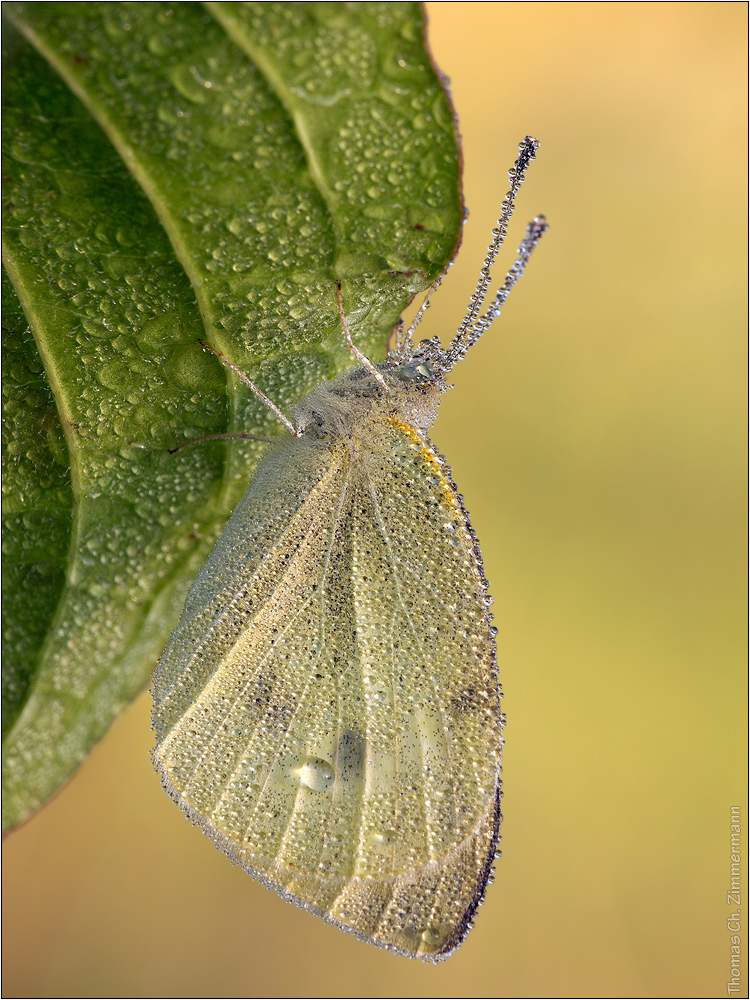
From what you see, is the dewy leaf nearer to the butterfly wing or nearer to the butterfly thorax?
the butterfly thorax

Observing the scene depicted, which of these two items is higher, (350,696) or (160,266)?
(160,266)

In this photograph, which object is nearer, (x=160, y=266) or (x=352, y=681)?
(x=160, y=266)

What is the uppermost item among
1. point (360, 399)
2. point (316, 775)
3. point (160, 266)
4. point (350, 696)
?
point (360, 399)

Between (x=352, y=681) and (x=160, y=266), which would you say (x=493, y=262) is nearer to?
(x=160, y=266)

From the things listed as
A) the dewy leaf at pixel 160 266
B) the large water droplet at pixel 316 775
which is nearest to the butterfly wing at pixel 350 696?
the large water droplet at pixel 316 775

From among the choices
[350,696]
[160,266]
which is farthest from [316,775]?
[160,266]

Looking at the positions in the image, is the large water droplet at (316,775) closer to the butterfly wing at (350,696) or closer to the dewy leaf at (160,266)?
the butterfly wing at (350,696)

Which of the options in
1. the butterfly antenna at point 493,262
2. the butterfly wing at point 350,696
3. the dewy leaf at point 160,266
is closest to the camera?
the dewy leaf at point 160,266

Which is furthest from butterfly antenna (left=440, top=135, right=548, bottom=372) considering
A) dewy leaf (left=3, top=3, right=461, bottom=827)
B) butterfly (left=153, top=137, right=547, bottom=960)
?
dewy leaf (left=3, top=3, right=461, bottom=827)
